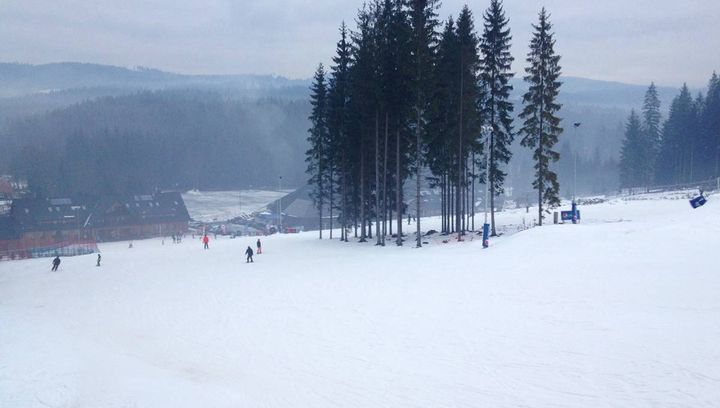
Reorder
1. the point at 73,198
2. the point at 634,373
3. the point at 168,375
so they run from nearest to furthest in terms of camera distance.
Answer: the point at 634,373, the point at 168,375, the point at 73,198

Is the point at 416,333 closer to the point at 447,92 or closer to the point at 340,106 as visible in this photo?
the point at 447,92

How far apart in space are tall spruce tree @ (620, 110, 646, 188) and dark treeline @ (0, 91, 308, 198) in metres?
83.1

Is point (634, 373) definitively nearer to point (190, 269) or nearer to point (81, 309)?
point (81, 309)

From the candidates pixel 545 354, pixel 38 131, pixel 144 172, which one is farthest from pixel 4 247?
pixel 144 172

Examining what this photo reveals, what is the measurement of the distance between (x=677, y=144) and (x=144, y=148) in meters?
131

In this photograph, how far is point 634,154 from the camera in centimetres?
7619

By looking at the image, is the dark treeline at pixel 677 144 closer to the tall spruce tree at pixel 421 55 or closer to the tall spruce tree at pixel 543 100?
the tall spruce tree at pixel 543 100

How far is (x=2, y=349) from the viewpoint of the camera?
1494 cm

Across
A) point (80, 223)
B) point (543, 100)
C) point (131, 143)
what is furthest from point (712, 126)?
point (131, 143)

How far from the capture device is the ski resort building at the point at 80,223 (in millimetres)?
56013

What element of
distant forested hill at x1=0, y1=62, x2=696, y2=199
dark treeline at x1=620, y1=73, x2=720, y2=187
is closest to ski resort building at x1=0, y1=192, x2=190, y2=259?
distant forested hill at x1=0, y1=62, x2=696, y2=199

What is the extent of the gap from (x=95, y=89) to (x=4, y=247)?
503 ft

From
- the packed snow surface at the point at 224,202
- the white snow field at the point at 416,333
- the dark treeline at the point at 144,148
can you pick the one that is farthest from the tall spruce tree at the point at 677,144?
the dark treeline at the point at 144,148

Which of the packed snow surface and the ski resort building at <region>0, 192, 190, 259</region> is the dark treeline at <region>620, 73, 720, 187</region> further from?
the packed snow surface
